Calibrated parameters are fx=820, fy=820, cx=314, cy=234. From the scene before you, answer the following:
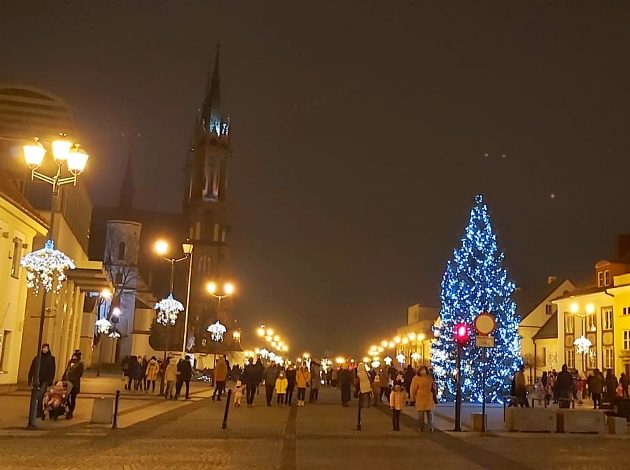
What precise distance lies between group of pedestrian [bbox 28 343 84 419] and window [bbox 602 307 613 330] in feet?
148

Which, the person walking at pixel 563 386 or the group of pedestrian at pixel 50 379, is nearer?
the group of pedestrian at pixel 50 379

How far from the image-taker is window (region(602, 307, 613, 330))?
5866 cm

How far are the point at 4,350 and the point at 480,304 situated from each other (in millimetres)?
21232

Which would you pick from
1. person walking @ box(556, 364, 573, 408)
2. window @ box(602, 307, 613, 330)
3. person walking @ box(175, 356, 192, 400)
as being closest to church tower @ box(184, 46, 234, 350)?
window @ box(602, 307, 613, 330)

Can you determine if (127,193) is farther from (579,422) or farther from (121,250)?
(579,422)

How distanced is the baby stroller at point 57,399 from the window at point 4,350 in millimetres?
13303

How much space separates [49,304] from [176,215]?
9630 cm

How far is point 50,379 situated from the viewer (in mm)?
21531

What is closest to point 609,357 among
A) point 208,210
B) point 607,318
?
point 607,318

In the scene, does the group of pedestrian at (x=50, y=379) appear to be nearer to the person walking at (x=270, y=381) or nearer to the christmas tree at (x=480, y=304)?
the person walking at (x=270, y=381)

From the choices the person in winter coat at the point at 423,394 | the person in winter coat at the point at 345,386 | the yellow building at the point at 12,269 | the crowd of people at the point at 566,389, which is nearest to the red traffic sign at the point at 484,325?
the person in winter coat at the point at 423,394

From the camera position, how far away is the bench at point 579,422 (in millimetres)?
22594

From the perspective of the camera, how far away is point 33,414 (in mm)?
19266

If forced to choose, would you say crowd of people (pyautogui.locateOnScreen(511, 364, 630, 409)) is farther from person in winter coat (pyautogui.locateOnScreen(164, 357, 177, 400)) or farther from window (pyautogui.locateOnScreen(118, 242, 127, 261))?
window (pyautogui.locateOnScreen(118, 242, 127, 261))
